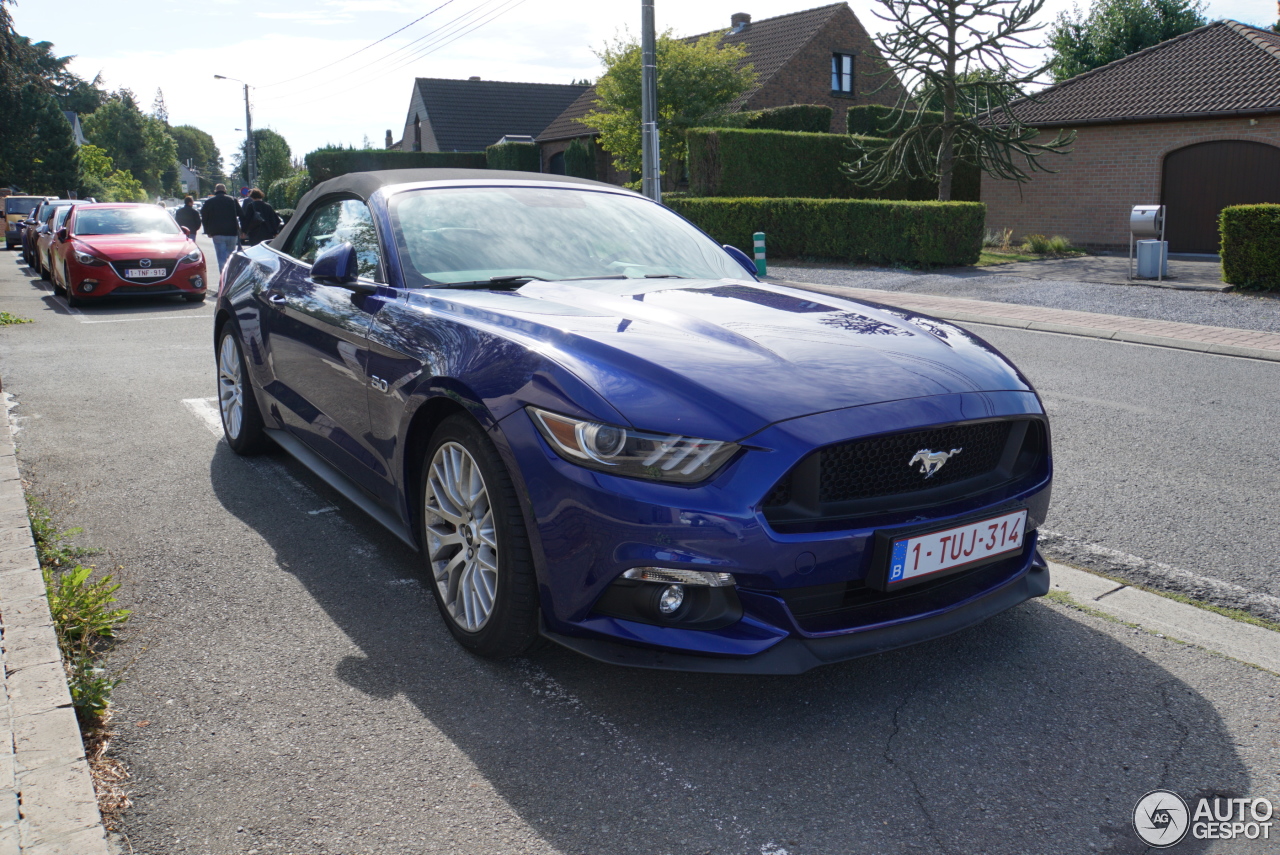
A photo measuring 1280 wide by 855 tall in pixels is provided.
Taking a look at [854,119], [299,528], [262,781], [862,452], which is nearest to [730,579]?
[862,452]

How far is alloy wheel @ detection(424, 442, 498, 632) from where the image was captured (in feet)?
10.2

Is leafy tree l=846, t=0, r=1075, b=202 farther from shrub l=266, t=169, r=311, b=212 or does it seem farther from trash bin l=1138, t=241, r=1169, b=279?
shrub l=266, t=169, r=311, b=212

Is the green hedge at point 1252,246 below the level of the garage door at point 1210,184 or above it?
below

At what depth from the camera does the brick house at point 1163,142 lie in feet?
76.3

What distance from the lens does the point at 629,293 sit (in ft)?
12.3

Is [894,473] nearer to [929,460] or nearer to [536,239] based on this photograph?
[929,460]

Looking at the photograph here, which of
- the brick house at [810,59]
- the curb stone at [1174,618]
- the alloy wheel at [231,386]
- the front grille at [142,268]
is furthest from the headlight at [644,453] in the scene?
the brick house at [810,59]

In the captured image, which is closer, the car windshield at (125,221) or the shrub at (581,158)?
the car windshield at (125,221)

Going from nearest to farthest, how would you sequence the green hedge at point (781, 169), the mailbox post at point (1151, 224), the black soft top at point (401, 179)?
the black soft top at point (401, 179), the mailbox post at point (1151, 224), the green hedge at point (781, 169)

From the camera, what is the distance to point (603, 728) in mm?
2859

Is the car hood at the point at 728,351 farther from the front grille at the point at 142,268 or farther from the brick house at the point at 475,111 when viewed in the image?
the brick house at the point at 475,111

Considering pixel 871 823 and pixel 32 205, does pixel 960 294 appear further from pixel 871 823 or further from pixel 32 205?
pixel 32 205

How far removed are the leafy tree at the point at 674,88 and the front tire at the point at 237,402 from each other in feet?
96.1

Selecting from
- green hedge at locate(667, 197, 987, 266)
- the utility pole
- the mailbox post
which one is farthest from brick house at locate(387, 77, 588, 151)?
the mailbox post
